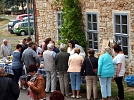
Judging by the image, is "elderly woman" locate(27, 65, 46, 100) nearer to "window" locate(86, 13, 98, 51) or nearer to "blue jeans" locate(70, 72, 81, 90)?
"blue jeans" locate(70, 72, 81, 90)

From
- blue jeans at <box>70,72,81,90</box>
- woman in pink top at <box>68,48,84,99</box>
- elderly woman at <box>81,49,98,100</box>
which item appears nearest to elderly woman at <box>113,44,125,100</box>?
elderly woman at <box>81,49,98,100</box>

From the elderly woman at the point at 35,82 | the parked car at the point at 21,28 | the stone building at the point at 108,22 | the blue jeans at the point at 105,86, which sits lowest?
the blue jeans at the point at 105,86

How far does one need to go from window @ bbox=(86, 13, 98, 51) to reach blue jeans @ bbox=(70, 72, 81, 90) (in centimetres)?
392

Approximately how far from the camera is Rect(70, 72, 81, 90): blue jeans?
12.1 m

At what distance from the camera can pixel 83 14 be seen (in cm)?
1620

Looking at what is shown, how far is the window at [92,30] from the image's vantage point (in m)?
15.7

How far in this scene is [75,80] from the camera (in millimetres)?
12367

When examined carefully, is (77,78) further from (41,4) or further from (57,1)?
(41,4)

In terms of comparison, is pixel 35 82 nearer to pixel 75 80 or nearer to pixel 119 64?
pixel 75 80

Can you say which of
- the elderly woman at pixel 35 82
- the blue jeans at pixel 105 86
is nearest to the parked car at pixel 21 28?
the blue jeans at pixel 105 86

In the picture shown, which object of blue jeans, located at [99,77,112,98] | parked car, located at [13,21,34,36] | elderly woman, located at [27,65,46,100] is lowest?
blue jeans, located at [99,77,112,98]

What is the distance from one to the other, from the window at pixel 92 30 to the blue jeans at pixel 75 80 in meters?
3.92

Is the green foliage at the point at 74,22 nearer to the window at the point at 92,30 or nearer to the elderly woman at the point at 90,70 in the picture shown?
the window at the point at 92,30

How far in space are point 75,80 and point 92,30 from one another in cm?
403
